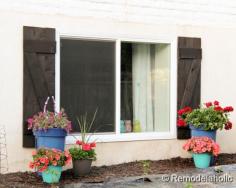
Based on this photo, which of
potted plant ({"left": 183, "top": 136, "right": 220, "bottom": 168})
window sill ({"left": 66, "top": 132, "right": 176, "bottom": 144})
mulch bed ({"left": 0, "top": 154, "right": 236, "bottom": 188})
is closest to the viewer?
mulch bed ({"left": 0, "top": 154, "right": 236, "bottom": 188})

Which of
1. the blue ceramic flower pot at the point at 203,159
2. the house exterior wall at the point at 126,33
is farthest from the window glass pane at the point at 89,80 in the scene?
the blue ceramic flower pot at the point at 203,159

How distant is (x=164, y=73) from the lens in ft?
26.8

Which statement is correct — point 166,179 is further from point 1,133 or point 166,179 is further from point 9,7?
point 9,7

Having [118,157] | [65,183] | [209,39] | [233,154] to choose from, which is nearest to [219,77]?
[209,39]

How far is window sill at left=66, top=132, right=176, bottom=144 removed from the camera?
736 centimetres

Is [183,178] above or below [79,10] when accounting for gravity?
below

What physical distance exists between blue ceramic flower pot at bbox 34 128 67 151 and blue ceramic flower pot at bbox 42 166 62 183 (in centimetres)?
38

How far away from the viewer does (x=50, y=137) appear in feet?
21.4

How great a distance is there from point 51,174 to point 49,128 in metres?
0.63

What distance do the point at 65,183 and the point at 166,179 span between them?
4.46ft

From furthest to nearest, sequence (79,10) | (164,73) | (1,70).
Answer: (164,73) → (79,10) → (1,70)

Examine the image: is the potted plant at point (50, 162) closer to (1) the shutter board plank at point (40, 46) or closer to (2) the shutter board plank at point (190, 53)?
(1) the shutter board plank at point (40, 46)

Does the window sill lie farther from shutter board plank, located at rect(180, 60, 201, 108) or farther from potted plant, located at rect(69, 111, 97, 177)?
shutter board plank, located at rect(180, 60, 201, 108)

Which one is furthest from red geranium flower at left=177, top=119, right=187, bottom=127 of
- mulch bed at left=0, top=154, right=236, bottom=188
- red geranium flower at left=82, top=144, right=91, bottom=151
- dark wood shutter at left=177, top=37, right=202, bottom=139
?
red geranium flower at left=82, top=144, right=91, bottom=151
